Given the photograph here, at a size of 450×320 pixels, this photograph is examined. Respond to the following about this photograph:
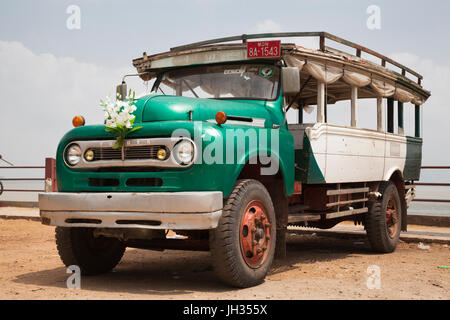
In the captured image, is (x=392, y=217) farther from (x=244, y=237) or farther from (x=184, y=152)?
(x=184, y=152)

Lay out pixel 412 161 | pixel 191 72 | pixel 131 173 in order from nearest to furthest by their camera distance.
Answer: pixel 131 173 → pixel 191 72 → pixel 412 161

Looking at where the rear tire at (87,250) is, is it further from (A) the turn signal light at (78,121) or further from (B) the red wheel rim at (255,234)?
(B) the red wheel rim at (255,234)

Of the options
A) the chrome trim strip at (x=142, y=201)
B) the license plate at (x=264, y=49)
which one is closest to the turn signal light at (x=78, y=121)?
the chrome trim strip at (x=142, y=201)

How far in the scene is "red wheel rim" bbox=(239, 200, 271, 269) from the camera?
5855 mm

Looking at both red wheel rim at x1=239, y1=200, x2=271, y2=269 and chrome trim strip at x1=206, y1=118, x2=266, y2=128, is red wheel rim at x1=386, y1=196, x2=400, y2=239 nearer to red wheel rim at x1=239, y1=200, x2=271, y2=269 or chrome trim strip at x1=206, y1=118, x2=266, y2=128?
chrome trim strip at x1=206, y1=118, x2=266, y2=128

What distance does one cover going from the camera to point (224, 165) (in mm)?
5652

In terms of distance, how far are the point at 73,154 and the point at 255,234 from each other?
202 centimetres

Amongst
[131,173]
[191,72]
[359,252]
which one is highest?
[191,72]

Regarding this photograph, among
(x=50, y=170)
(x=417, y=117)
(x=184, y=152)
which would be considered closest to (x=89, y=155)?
(x=184, y=152)

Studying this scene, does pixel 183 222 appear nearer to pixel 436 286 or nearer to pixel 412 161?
pixel 436 286

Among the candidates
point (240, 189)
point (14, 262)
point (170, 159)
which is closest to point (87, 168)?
point (170, 159)

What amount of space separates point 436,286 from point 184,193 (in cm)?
299

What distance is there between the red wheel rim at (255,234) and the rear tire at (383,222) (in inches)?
136

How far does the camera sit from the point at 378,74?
9227mm
